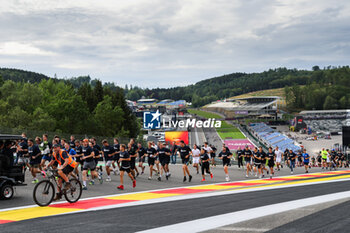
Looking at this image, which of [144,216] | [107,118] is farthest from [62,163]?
[107,118]

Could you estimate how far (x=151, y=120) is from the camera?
164 ft

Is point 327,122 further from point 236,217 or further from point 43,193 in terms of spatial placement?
point 43,193

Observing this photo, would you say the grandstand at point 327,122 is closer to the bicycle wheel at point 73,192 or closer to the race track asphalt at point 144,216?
the race track asphalt at point 144,216

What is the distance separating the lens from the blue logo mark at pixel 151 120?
164ft

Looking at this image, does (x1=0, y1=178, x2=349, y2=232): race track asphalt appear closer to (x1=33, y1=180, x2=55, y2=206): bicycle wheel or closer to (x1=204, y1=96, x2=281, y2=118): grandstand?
(x1=33, y1=180, x2=55, y2=206): bicycle wheel

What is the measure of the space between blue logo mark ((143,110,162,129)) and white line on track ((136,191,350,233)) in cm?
3849

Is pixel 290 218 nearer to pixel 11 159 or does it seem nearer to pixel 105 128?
pixel 11 159

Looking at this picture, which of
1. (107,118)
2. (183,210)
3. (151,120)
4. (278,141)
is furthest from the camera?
(278,141)

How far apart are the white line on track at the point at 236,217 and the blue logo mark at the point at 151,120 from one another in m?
38.5

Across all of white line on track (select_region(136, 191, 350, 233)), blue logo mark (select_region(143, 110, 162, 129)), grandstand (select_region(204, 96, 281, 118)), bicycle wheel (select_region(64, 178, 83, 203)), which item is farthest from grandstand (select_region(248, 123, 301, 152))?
bicycle wheel (select_region(64, 178, 83, 203))

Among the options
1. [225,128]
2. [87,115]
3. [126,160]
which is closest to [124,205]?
[126,160]

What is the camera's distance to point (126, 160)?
15.1m

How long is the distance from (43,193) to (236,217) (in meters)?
5.47

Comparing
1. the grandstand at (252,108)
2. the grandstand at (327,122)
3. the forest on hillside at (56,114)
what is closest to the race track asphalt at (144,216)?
the forest on hillside at (56,114)
